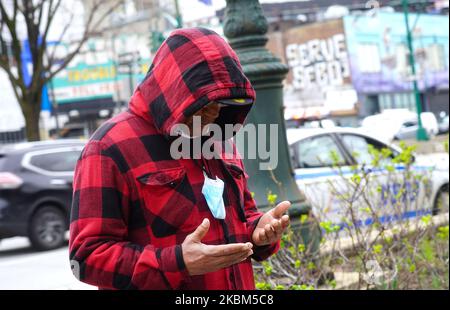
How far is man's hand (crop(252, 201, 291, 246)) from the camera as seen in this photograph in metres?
2.02

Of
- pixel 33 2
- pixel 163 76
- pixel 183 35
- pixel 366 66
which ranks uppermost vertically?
pixel 33 2

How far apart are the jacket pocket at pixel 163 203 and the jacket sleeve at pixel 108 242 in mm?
57

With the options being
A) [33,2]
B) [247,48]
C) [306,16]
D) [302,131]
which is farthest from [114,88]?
[247,48]

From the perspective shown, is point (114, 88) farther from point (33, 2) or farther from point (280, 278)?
point (280, 278)

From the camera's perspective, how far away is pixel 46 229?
390 inches

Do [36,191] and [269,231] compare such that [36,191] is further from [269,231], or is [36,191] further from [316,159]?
[269,231]

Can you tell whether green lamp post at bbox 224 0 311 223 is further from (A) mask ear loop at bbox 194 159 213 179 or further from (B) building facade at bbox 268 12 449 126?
(B) building facade at bbox 268 12 449 126

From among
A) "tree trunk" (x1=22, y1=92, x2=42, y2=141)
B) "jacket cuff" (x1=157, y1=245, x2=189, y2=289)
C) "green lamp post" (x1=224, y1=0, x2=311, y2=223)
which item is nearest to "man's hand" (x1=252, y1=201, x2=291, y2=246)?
"jacket cuff" (x1=157, y1=245, x2=189, y2=289)

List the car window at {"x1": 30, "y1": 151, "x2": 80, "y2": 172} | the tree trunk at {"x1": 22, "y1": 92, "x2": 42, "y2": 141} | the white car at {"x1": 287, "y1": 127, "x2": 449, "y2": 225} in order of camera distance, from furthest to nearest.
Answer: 1. the tree trunk at {"x1": 22, "y1": 92, "x2": 42, "y2": 141}
2. the car window at {"x1": 30, "y1": 151, "x2": 80, "y2": 172}
3. the white car at {"x1": 287, "y1": 127, "x2": 449, "y2": 225}

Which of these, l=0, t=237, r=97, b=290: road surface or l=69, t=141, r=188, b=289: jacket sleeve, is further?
l=0, t=237, r=97, b=290: road surface

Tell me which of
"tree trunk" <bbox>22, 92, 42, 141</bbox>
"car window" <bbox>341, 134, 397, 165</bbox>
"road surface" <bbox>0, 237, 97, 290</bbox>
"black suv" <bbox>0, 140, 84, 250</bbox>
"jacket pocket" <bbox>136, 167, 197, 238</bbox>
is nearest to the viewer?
"jacket pocket" <bbox>136, 167, 197, 238</bbox>

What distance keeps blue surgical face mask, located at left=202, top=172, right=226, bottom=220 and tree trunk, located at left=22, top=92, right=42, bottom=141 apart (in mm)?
17780
